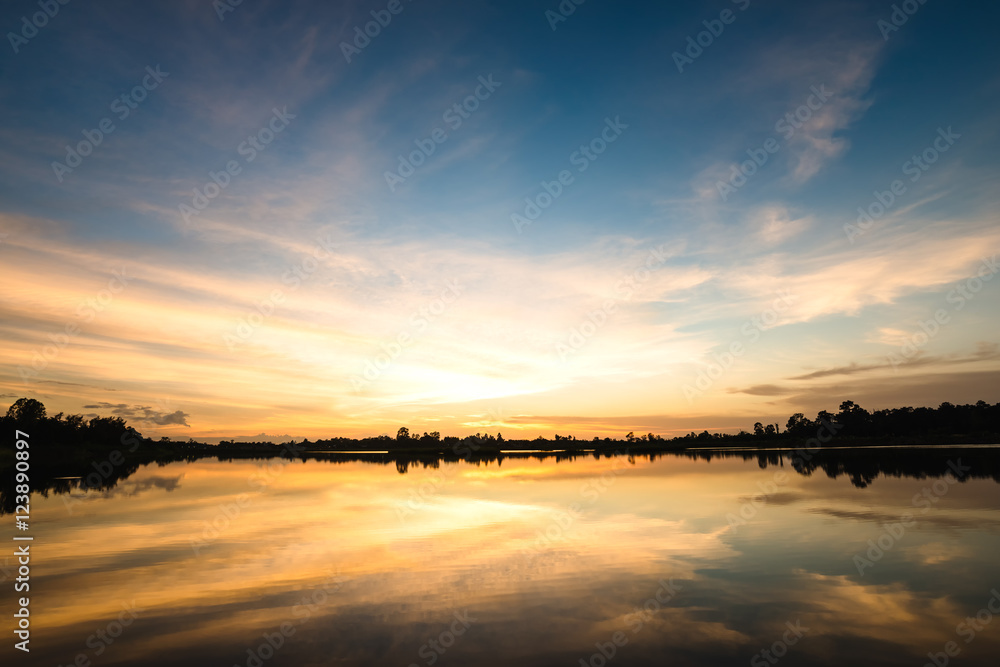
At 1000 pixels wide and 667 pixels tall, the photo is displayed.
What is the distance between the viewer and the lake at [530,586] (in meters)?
11.4

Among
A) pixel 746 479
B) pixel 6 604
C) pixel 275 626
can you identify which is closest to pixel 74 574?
pixel 6 604

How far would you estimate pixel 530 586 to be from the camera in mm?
16047

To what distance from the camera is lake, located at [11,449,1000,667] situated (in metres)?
11.4

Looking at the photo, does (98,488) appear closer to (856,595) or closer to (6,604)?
(6,604)

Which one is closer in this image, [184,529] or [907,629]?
[907,629]

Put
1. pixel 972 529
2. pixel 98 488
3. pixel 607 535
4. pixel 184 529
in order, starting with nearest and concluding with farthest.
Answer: pixel 972 529
pixel 607 535
pixel 184 529
pixel 98 488

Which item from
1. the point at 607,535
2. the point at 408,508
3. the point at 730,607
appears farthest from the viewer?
the point at 408,508

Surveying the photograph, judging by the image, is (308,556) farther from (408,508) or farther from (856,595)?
(856,595)

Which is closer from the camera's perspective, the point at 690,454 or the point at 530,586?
the point at 530,586

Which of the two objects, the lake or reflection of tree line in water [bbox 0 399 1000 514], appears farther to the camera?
reflection of tree line in water [bbox 0 399 1000 514]

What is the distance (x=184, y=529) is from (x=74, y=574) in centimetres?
949

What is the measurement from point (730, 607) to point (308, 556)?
624 inches

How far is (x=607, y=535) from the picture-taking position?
954 inches

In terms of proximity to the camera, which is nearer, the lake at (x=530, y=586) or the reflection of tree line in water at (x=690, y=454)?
the lake at (x=530, y=586)
